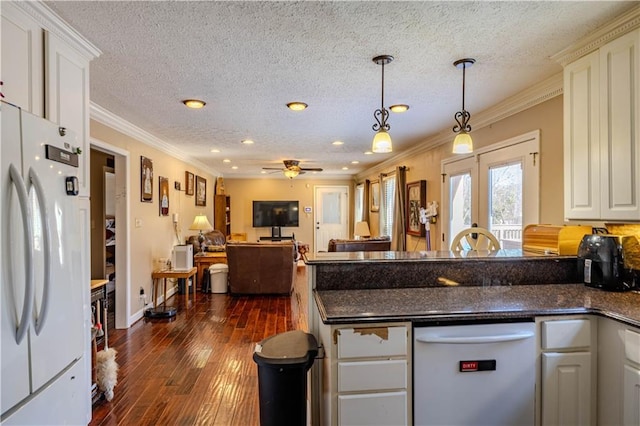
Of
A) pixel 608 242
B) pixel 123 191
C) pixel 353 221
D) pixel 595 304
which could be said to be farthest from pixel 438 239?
pixel 353 221

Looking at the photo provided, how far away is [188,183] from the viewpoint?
6516 millimetres

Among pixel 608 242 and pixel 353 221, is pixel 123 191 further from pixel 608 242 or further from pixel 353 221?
pixel 353 221

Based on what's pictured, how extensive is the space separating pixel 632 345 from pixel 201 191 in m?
7.25

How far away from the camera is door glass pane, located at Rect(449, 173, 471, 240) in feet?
13.8

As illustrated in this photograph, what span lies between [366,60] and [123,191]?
3174mm

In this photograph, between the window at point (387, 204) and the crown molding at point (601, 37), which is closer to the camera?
the crown molding at point (601, 37)

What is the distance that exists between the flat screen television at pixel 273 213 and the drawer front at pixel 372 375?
322 inches

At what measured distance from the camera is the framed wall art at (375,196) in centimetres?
773

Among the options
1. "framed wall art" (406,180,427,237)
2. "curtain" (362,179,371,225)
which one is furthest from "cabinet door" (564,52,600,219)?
"curtain" (362,179,371,225)

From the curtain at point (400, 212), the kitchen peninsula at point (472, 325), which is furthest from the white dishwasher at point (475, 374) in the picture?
the curtain at point (400, 212)

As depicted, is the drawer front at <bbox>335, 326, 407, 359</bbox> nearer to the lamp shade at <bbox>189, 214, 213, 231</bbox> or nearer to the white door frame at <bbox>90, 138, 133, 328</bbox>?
the white door frame at <bbox>90, 138, 133, 328</bbox>

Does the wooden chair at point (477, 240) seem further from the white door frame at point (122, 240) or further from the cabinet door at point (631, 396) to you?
the white door frame at point (122, 240)

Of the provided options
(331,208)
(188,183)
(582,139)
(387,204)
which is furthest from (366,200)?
(582,139)

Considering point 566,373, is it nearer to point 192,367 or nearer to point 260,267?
point 192,367
